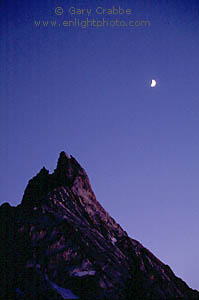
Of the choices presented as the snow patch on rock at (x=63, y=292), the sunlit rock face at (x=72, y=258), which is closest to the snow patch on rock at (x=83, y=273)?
the sunlit rock face at (x=72, y=258)

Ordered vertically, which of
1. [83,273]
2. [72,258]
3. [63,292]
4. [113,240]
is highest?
[113,240]

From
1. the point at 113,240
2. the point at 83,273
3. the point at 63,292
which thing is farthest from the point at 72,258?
the point at 113,240

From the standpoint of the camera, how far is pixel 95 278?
136 ft

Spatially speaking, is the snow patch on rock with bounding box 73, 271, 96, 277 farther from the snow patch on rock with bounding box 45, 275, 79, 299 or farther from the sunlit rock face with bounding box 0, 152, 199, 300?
the snow patch on rock with bounding box 45, 275, 79, 299

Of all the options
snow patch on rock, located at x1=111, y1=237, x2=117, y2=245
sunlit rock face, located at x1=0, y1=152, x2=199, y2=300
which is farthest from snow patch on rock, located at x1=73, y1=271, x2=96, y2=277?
snow patch on rock, located at x1=111, y1=237, x2=117, y2=245

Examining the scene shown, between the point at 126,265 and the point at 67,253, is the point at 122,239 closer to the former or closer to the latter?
the point at 126,265

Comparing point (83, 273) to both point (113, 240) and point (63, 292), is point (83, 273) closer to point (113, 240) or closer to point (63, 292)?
point (63, 292)

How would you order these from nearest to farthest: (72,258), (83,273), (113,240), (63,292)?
(63,292) → (83,273) → (72,258) → (113,240)

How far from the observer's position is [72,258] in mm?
43875

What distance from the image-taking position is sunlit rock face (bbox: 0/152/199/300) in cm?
4050

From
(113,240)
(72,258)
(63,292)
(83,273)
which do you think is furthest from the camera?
(113,240)

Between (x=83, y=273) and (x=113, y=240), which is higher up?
(x=113, y=240)

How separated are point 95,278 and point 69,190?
24.4 meters

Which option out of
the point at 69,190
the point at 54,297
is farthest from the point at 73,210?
the point at 54,297
